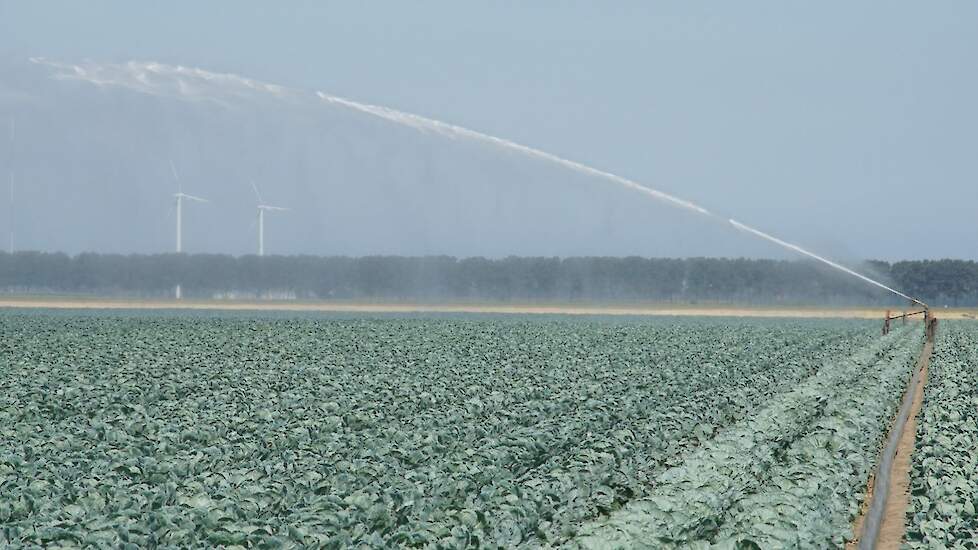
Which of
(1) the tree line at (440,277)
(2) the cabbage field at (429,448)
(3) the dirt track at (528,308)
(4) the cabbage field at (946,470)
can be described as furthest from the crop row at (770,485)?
(1) the tree line at (440,277)

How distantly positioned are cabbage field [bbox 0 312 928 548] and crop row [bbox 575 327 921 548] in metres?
0.04

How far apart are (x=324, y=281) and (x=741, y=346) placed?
8945cm

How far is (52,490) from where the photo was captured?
1094 centimetres

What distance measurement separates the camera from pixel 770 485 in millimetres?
12914

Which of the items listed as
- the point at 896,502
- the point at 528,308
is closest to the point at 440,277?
the point at 528,308

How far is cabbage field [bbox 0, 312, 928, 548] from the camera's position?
9945 mm

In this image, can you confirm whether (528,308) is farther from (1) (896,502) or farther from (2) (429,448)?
A: (2) (429,448)

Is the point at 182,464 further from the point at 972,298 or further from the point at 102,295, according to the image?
the point at 972,298

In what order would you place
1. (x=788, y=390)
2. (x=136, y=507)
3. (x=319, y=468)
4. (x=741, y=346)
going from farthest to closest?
(x=741, y=346) < (x=788, y=390) < (x=319, y=468) < (x=136, y=507)

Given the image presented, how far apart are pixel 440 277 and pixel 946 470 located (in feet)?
357

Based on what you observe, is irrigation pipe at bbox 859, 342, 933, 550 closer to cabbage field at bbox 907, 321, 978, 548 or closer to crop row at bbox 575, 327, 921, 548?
crop row at bbox 575, 327, 921, 548

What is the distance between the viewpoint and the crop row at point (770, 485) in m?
10.1

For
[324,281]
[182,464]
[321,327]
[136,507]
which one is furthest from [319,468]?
[324,281]

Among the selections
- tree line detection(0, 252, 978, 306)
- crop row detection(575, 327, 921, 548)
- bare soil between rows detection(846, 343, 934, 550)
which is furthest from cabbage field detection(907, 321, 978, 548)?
tree line detection(0, 252, 978, 306)
